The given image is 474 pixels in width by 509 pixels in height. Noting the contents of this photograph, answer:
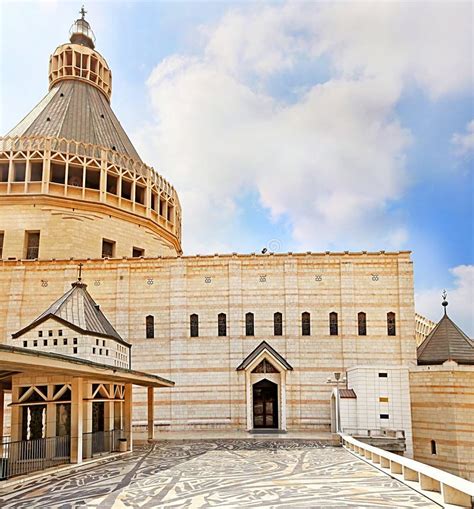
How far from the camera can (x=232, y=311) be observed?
31.4 meters

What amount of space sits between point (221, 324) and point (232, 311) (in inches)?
39.6

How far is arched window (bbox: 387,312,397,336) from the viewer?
100 feet

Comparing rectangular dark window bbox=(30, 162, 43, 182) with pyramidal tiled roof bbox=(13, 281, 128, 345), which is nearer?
pyramidal tiled roof bbox=(13, 281, 128, 345)

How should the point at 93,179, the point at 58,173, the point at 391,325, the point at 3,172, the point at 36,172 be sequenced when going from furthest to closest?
the point at 93,179, the point at 58,173, the point at 36,172, the point at 3,172, the point at 391,325

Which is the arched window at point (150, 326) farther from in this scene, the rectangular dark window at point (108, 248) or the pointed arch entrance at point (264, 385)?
the rectangular dark window at point (108, 248)

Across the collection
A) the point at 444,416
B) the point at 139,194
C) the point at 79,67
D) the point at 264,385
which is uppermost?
the point at 79,67

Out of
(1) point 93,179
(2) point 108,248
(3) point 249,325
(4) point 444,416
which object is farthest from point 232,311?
(1) point 93,179

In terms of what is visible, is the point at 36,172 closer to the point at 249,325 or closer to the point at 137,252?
the point at 137,252

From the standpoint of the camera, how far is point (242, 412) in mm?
30141

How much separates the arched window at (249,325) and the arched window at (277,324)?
4.12 feet

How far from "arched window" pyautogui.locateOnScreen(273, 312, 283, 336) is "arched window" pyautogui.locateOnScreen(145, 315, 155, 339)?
7.04 metres

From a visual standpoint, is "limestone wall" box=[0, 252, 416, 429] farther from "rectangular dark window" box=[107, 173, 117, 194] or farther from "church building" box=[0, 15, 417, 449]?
"rectangular dark window" box=[107, 173, 117, 194]

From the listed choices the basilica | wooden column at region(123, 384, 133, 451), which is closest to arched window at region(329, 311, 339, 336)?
the basilica

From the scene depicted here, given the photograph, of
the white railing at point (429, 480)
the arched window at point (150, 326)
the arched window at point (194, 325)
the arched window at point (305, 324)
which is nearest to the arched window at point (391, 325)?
the arched window at point (305, 324)
